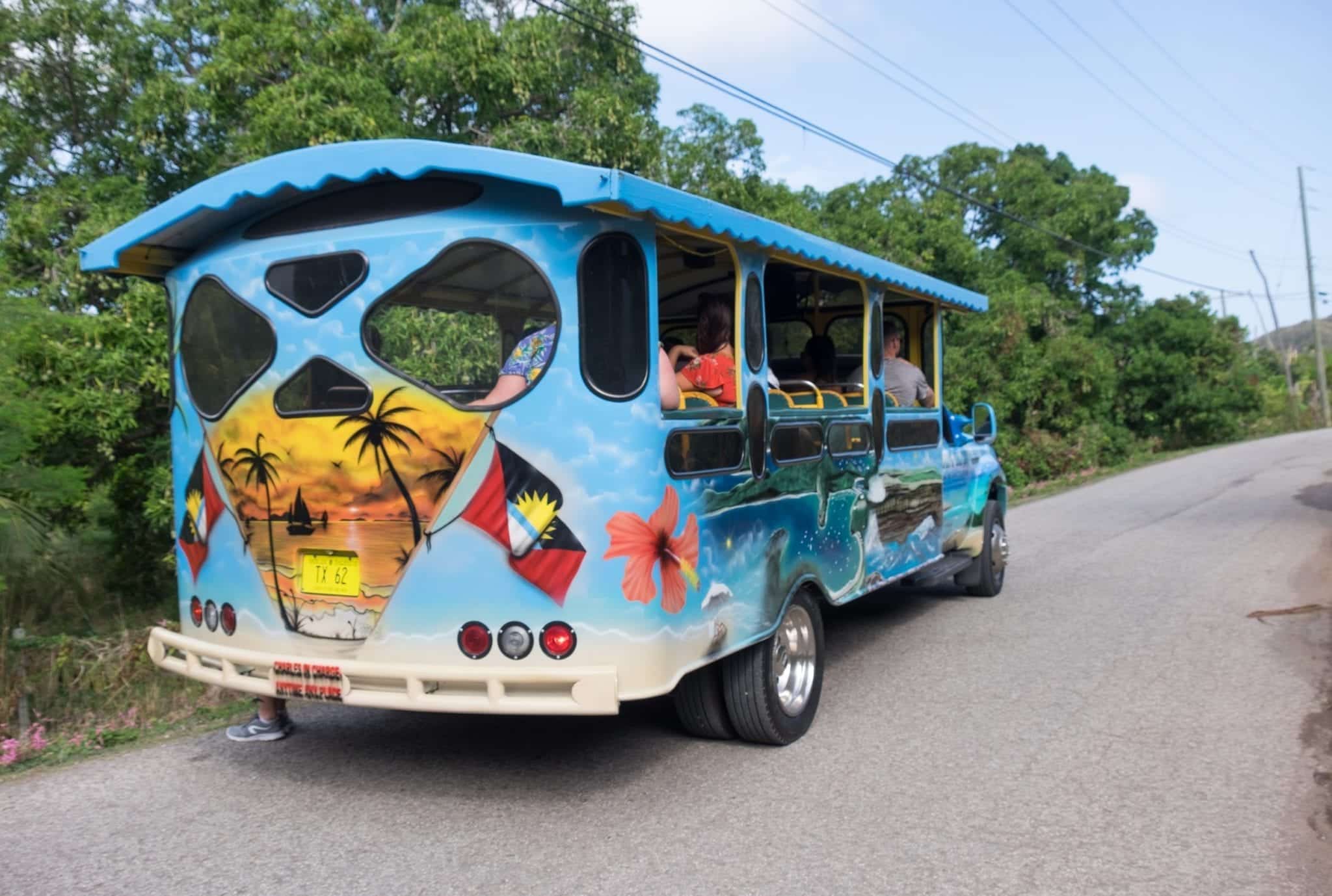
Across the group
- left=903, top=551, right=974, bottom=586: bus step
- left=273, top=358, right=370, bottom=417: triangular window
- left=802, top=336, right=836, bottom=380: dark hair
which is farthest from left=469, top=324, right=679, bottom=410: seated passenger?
left=903, top=551, right=974, bottom=586: bus step

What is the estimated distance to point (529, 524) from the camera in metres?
4.26

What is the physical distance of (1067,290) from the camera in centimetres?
3238

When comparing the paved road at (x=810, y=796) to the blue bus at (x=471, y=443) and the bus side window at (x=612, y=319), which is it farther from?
the bus side window at (x=612, y=319)

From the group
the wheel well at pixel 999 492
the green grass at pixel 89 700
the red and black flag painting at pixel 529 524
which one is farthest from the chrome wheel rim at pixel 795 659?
the wheel well at pixel 999 492

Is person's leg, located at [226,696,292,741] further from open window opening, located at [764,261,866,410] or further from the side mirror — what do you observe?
the side mirror

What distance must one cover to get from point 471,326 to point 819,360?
3272 mm

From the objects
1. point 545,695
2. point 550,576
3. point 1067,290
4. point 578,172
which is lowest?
point 545,695

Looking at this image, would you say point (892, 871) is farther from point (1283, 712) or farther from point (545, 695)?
point (1283, 712)

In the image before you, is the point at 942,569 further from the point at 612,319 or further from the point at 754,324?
the point at 612,319

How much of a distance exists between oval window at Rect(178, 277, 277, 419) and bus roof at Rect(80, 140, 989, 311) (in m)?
0.29

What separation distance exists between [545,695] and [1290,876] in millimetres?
2675

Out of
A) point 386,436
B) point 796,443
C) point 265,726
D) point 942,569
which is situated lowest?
point 265,726

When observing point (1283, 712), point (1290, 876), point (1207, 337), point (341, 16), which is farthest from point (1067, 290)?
point (1290, 876)

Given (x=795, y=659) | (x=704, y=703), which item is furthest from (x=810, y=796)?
(x=795, y=659)
